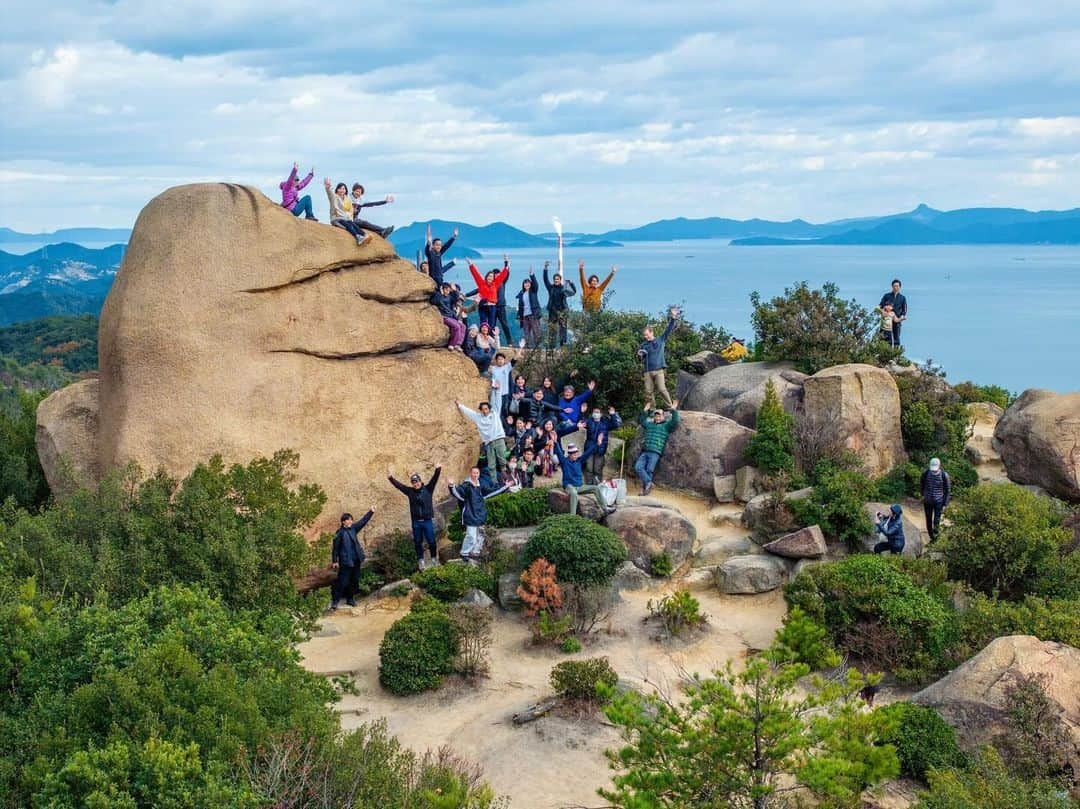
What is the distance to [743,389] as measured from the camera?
24.3 m

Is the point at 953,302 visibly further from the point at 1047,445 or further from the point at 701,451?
the point at 701,451

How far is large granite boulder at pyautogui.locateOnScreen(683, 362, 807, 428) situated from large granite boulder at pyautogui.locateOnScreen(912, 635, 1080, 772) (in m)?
8.97

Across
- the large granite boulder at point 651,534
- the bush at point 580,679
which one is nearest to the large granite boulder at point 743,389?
the large granite boulder at point 651,534

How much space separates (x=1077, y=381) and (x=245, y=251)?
4877cm

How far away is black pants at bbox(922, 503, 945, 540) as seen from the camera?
19328 millimetres

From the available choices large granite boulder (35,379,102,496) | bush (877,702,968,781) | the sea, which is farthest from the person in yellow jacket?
bush (877,702,968,781)

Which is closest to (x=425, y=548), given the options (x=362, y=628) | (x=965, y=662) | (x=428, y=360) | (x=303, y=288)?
(x=362, y=628)

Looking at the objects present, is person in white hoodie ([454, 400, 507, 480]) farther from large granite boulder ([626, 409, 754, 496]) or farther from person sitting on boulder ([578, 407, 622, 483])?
large granite boulder ([626, 409, 754, 496])

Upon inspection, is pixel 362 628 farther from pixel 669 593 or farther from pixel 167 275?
pixel 167 275

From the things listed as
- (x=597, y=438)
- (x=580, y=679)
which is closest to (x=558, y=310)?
(x=597, y=438)

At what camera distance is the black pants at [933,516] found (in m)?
19.3

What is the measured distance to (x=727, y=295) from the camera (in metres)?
113

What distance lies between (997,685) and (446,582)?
8871mm

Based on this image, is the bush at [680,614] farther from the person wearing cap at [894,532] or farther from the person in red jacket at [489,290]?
the person in red jacket at [489,290]
